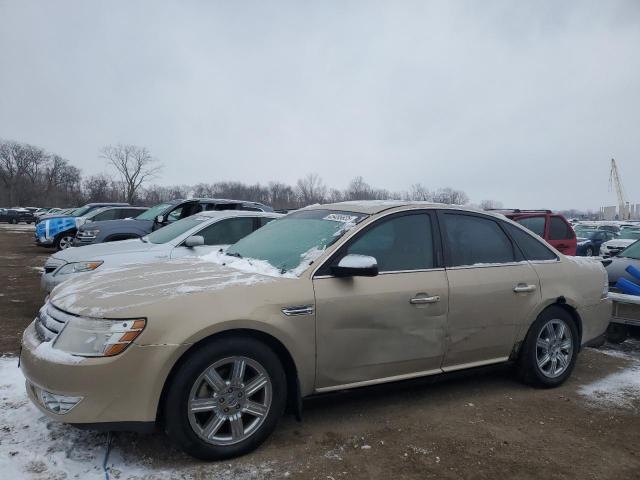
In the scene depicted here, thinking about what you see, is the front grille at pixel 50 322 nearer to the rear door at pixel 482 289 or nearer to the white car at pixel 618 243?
the rear door at pixel 482 289

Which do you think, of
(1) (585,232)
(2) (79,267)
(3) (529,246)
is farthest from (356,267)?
(1) (585,232)

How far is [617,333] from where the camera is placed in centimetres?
627

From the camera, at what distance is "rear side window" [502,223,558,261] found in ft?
15.0

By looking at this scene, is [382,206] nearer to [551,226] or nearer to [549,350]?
[549,350]

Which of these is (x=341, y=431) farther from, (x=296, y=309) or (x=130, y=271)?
(x=130, y=271)

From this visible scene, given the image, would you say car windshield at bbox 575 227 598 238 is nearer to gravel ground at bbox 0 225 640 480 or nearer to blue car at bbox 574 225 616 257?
blue car at bbox 574 225 616 257

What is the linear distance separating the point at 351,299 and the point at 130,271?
169 centimetres

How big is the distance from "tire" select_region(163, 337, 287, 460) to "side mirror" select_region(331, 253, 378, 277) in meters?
0.74

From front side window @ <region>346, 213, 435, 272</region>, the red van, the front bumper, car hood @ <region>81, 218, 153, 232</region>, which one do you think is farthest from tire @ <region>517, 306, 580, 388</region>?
car hood @ <region>81, 218, 153, 232</region>

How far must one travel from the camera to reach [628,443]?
347 centimetres

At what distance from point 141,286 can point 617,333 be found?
598 cm

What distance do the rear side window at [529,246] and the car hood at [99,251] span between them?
473 centimetres

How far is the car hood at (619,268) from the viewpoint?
6594 millimetres

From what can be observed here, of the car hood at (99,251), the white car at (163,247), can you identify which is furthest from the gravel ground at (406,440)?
the car hood at (99,251)
